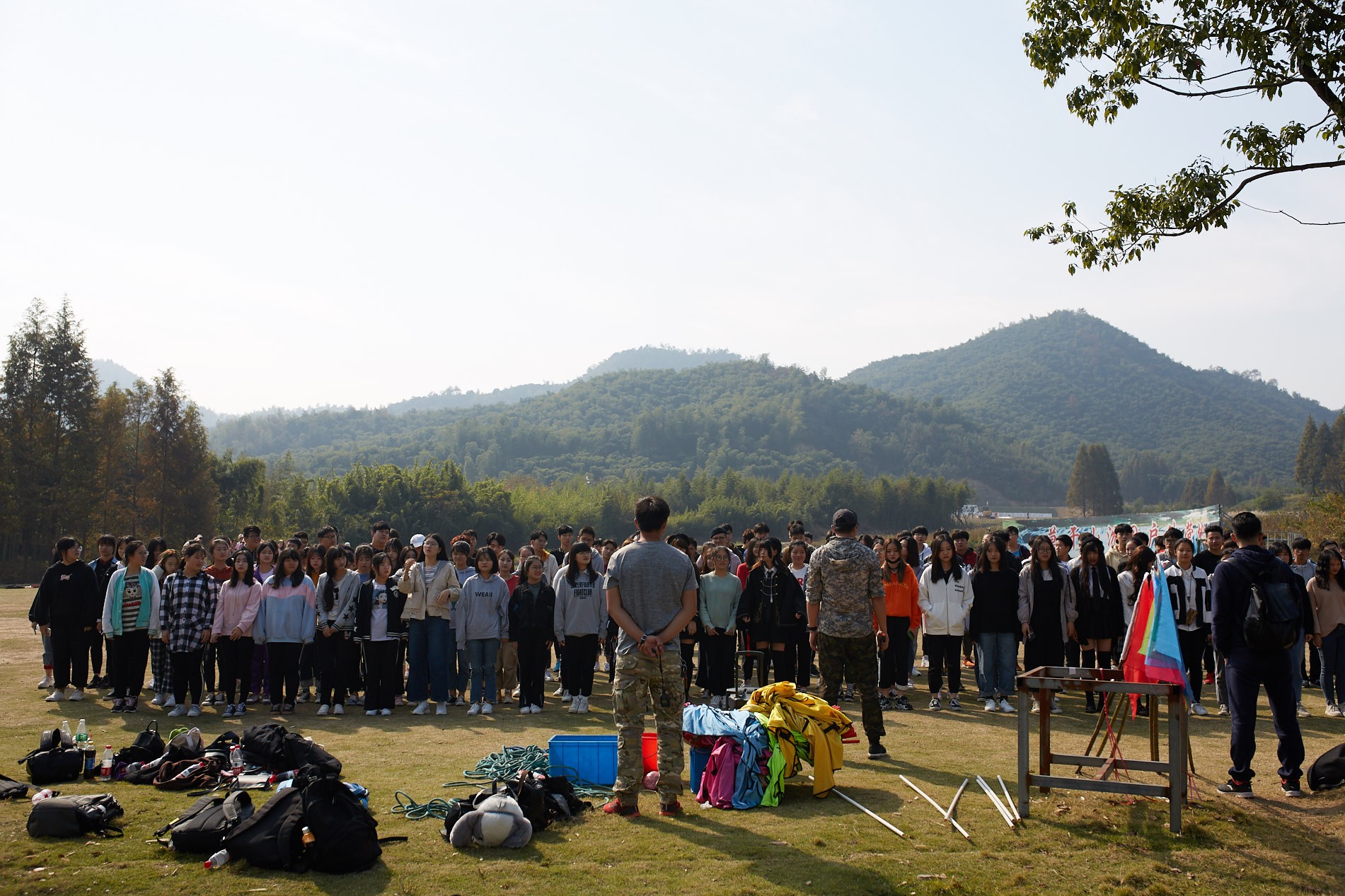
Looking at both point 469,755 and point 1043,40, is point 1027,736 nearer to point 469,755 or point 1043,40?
point 469,755

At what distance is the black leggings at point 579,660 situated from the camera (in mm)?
11312

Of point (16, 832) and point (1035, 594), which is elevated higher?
point (1035, 594)

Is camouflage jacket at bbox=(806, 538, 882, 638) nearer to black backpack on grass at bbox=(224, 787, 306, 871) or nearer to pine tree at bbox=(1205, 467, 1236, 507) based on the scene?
black backpack on grass at bbox=(224, 787, 306, 871)

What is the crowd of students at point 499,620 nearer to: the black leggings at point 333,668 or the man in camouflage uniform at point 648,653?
the black leggings at point 333,668

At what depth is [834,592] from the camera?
826cm

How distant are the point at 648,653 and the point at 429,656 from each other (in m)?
5.86

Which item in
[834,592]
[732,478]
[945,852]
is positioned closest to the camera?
[945,852]

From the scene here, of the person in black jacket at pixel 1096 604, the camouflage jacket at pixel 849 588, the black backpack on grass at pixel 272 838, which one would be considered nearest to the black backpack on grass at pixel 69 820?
the black backpack on grass at pixel 272 838

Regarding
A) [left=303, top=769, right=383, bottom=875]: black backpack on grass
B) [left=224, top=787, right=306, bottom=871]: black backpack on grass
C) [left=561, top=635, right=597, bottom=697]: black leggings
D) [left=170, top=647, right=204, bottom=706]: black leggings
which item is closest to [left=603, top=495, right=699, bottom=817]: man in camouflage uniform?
[left=303, top=769, right=383, bottom=875]: black backpack on grass

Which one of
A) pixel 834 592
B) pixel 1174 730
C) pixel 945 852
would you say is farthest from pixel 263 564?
pixel 1174 730

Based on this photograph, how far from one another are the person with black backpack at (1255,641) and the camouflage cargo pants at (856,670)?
2587 millimetres

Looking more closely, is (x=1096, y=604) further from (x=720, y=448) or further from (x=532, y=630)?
(x=720, y=448)

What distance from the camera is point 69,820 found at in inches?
229

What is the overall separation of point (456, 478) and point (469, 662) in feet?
248
